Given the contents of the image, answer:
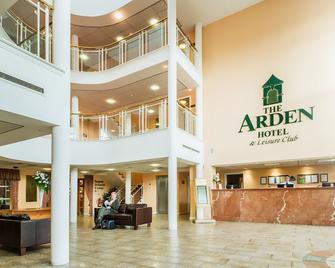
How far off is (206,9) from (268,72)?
3689 mm

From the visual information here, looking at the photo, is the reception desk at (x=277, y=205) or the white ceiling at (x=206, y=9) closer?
the reception desk at (x=277, y=205)

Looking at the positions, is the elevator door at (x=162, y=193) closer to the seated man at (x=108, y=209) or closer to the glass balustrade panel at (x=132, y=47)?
the seated man at (x=108, y=209)

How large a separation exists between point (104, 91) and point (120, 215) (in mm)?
5666

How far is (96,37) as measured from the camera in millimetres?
15062

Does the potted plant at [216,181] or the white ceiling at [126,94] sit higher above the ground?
the white ceiling at [126,94]

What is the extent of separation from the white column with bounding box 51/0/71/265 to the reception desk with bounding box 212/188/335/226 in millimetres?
7794

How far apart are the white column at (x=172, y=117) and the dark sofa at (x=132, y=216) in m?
1.19

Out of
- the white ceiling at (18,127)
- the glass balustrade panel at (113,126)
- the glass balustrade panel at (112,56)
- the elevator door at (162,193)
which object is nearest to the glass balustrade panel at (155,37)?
the glass balustrade panel at (112,56)

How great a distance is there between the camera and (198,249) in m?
6.63

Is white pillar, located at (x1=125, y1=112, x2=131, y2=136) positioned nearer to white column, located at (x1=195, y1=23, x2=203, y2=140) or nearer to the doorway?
white column, located at (x1=195, y1=23, x2=203, y2=140)

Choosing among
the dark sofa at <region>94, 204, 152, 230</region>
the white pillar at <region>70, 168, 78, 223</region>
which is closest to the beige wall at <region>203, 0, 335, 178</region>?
the dark sofa at <region>94, 204, 152, 230</region>

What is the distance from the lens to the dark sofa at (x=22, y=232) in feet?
21.1

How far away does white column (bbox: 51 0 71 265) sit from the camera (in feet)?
18.2

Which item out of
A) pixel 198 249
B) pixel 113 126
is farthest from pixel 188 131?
pixel 198 249
